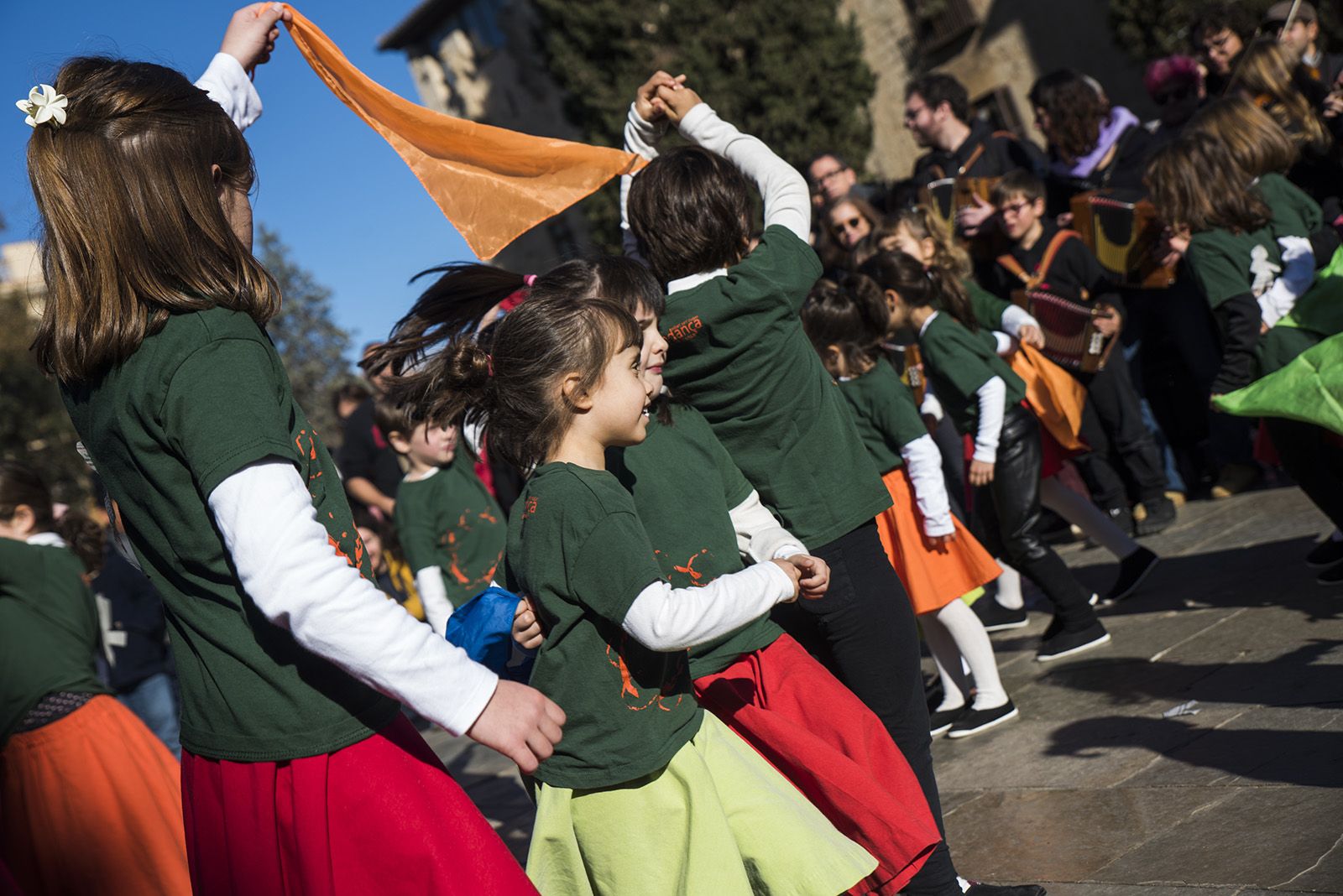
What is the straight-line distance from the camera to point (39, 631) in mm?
4277

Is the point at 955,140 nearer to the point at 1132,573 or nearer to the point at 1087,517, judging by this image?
the point at 1087,517

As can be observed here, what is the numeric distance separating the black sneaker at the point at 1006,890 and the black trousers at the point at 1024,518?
2.41 metres

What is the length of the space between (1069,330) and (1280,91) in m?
1.73

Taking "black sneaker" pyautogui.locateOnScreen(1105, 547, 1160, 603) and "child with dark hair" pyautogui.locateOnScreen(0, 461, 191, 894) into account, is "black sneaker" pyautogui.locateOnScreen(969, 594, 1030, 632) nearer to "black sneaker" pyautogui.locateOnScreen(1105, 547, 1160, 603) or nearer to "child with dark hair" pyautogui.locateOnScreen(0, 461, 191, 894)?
"black sneaker" pyautogui.locateOnScreen(1105, 547, 1160, 603)

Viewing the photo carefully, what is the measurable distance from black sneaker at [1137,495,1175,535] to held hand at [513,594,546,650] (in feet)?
19.2

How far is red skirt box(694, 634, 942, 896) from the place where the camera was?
2838 mm

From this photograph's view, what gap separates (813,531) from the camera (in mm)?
3344

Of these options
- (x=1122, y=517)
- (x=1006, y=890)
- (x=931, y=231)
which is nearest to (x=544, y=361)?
(x=1006, y=890)

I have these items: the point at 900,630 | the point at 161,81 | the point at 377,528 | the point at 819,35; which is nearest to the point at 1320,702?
the point at 900,630

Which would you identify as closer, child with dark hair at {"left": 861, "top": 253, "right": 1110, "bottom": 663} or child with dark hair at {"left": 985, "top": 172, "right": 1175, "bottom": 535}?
child with dark hair at {"left": 861, "top": 253, "right": 1110, "bottom": 663}

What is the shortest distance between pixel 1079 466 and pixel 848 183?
2.35 m

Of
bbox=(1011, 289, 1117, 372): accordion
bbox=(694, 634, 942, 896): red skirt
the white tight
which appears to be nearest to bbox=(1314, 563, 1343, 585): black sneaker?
the white tight

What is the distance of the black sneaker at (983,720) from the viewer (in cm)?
493

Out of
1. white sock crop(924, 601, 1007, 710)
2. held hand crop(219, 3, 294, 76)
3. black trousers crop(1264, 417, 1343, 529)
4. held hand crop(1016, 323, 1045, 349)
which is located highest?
held hand crop(219, 3, 294, 76)
